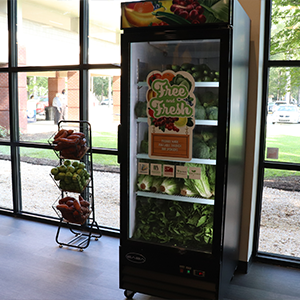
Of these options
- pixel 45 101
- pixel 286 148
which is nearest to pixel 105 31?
pixel 45 101

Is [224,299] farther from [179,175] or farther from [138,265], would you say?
A: [179,175]

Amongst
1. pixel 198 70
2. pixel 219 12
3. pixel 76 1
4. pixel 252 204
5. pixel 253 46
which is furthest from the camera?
pixel 76 1

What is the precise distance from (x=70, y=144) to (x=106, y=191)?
34.4 inches

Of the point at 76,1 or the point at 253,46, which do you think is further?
the point at 76,1

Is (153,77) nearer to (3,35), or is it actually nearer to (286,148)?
(286,148)

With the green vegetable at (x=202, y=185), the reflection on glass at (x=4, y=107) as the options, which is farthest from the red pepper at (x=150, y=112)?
the reflection on glass at (x=4, y=107)

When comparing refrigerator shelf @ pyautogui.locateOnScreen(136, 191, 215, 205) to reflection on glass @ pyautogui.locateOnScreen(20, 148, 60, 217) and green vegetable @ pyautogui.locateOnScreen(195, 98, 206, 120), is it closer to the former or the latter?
green vegetable @ pyautogui.locateOnScreen(195, 98, 206, 120)

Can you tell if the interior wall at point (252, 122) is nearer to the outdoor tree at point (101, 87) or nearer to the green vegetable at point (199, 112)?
the green vegetable at point (199, 112)

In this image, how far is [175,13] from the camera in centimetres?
238

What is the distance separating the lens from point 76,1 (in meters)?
3.90

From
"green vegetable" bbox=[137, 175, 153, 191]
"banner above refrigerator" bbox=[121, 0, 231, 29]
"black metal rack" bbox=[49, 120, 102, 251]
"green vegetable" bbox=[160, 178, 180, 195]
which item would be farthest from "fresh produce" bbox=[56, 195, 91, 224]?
"banner above refrigerator" bbox=[121, 0, 231, 29]

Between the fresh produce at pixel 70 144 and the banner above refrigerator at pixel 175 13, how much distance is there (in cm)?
134

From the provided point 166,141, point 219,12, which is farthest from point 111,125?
point 219,12

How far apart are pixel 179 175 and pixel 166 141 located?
280 millimetres
